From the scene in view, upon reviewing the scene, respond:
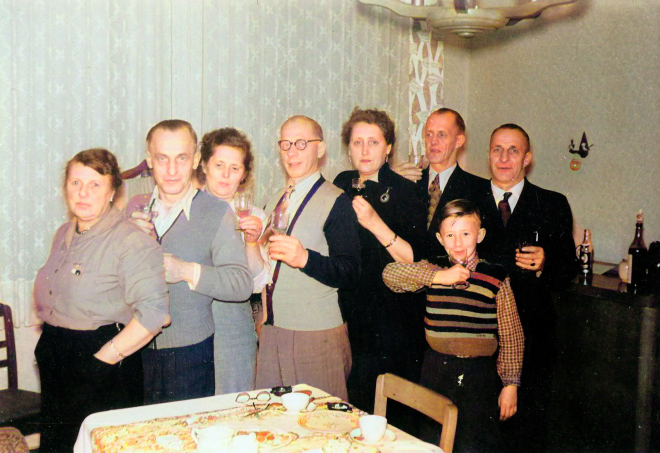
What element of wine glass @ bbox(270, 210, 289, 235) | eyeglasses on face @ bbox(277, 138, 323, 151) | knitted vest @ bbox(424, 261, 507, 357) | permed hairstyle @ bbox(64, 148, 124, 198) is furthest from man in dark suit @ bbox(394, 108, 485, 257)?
permed hairstyle @ bbox(64, 148, 124, 198)

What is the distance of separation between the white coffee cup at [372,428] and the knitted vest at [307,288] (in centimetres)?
89

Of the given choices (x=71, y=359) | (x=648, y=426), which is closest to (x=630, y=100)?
(x=648, y=426)

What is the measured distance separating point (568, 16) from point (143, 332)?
9.99 feet

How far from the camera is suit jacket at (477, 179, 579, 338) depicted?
284cm

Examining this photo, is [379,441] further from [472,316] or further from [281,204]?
[281,204]

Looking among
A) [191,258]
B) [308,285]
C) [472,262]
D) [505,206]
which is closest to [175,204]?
[191,258]

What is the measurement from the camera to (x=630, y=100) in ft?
11.5

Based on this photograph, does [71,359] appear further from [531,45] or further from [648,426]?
[531,45]

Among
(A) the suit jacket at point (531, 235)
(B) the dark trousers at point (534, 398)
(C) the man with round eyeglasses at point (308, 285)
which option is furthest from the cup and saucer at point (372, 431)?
(B) the dark trousers at point (534, 398)

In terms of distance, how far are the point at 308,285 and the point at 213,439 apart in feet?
3.36

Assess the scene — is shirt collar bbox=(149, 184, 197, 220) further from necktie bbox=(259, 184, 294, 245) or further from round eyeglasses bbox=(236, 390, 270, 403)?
round eyeglasses bbox=(236, 390, 270, 403)

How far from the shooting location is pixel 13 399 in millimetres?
2715

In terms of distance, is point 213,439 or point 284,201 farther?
point 284,201

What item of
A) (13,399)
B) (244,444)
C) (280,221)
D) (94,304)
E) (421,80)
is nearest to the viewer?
(244,444)
